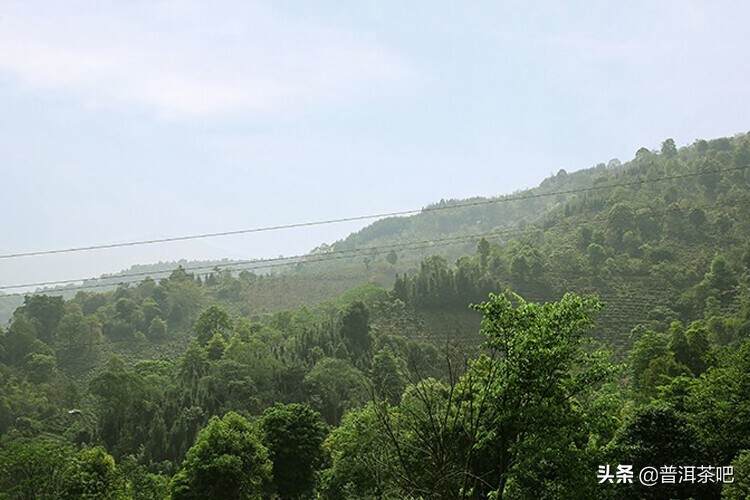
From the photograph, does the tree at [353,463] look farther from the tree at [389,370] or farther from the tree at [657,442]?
the tree at [389,370]

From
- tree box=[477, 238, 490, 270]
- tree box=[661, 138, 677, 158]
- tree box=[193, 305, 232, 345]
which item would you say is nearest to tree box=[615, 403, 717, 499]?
tree box=[193, 305, 232, 345]

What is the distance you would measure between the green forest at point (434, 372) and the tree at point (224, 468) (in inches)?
2.7

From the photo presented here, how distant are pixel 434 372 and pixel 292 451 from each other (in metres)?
14.8

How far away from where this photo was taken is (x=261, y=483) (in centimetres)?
1991

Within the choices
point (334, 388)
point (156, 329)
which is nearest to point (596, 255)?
point (334, 388)

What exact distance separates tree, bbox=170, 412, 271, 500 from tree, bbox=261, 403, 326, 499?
1751mm

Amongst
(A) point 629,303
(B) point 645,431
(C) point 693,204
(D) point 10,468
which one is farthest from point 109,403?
(C) point 693,204

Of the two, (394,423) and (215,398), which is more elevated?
(394,423)

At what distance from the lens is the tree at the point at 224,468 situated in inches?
747

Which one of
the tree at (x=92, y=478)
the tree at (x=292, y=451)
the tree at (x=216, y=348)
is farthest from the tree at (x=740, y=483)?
the tree at (x=216, y=348)

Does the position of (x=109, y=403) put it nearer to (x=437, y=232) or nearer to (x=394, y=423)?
(x=394, y=423)

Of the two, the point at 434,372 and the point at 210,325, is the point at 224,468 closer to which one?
the point at 434,372

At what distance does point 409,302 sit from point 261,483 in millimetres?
32661

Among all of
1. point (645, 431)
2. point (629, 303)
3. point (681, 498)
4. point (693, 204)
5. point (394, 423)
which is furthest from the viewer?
point (693, 204)
